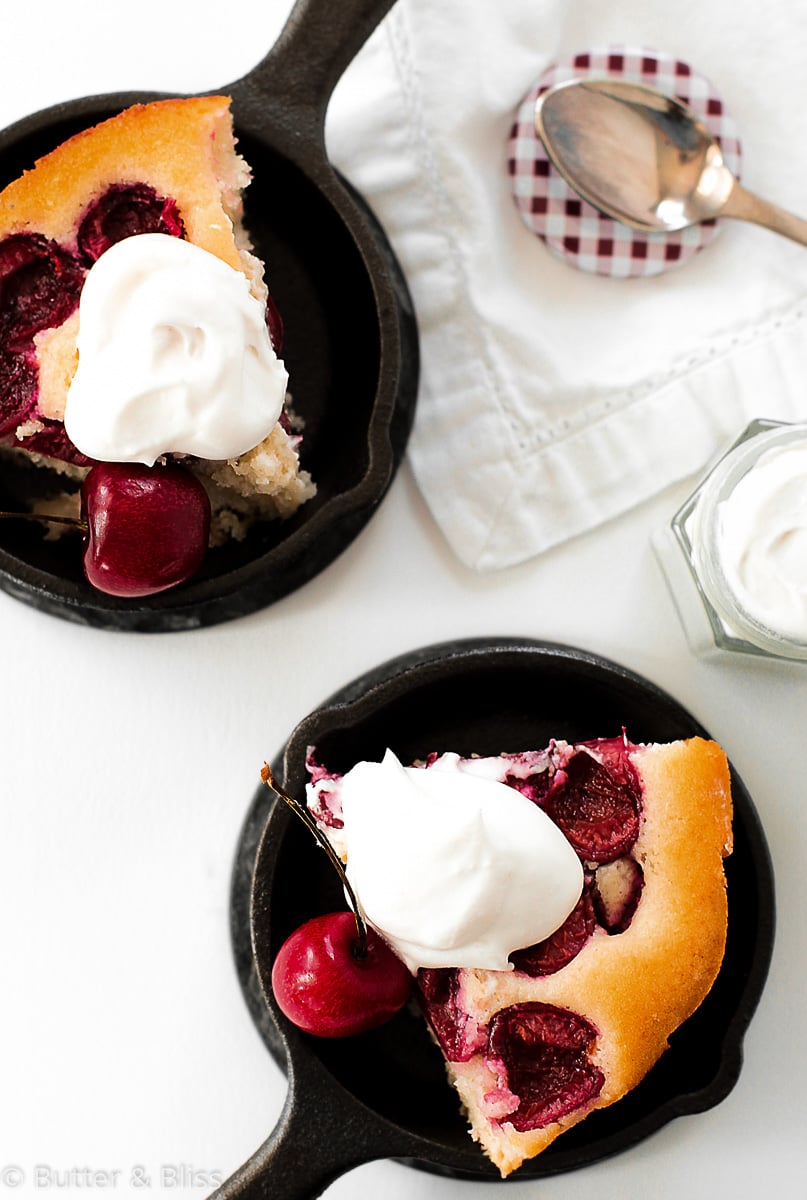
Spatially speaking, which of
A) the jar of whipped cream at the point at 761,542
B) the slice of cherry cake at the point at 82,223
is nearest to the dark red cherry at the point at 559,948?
the jar of whipped cream at the point at 761,542

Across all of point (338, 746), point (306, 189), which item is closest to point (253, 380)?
point (306, 189)

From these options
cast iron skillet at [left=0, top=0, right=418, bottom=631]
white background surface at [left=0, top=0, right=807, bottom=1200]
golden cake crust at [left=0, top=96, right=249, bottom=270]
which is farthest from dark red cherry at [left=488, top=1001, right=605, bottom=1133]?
golden cake crust at [left=0, top=96, right=249, bottom=270]

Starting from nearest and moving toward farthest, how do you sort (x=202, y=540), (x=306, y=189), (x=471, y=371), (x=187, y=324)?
1. (x=187, y=324)
2. (x=202, y=540)
3. (x=306, y=189)
4. (x=471, y=371)

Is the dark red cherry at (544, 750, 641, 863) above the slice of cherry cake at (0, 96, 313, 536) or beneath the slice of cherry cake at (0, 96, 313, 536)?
beneath

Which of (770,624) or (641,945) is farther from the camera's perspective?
(770,624)

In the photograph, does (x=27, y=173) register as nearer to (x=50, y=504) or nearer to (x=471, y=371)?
(x=50, y=504)

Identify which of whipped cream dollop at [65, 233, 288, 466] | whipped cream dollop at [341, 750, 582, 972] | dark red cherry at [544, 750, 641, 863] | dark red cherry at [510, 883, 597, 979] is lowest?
dark red cherry at [510, 883, 597, 979]

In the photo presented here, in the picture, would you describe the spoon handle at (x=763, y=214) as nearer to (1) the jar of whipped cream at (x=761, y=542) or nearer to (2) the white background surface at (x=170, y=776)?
(1) the jar of whipped cream at (x=761, y=542)

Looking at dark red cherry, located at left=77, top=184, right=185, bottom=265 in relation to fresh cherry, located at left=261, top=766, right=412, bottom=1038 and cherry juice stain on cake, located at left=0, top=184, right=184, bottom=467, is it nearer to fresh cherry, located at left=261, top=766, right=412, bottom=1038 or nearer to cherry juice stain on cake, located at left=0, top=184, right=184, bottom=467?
cherry juice stain on cake, located at left=0, top=184, right=184, bottom=467
